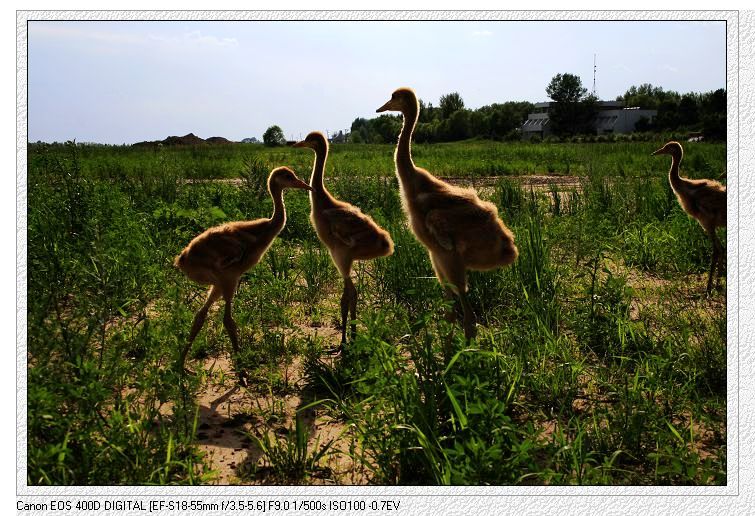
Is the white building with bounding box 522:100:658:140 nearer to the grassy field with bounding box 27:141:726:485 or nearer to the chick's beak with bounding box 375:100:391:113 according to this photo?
the grassy field with bounding box 27:141:726:485

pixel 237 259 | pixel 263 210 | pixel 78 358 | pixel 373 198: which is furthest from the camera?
pixel 373 198

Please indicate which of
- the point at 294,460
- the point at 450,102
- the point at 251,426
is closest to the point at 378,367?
the point at 294,460

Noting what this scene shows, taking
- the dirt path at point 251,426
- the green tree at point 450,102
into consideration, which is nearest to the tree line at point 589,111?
the green tree at point 450,102

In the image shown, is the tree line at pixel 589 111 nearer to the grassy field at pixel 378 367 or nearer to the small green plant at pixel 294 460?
the grassy field at pixel 378 367

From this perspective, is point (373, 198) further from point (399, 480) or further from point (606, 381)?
point (399, 480)

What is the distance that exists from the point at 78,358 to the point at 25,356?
24 cm

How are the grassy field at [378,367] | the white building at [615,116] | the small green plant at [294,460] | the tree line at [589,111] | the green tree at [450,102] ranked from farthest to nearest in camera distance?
the white building at [615,116] → the green tree at [450,102] → the tree line at [589,111] → the small green plant at [294,460] → the grassy field at [378,367]

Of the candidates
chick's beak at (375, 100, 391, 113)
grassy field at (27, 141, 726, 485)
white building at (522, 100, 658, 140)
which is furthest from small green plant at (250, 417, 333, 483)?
white building at (522, 100, 658, 140)

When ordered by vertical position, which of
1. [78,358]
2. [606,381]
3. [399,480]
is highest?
[78,358]

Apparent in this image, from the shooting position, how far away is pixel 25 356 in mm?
2947

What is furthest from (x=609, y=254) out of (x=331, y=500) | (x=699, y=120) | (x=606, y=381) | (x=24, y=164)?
(x=24, y=164)

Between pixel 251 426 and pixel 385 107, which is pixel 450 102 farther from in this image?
pixel 251 426

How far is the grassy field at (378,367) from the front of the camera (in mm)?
3057

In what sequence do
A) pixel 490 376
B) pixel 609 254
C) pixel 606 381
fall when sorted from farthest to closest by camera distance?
pixel 609 254 < pixel 606 381 < pixel 490 376
